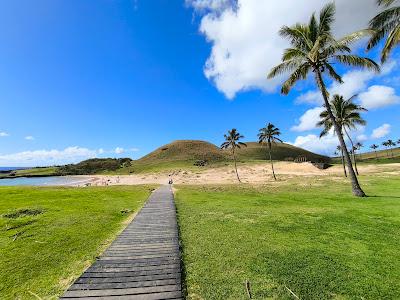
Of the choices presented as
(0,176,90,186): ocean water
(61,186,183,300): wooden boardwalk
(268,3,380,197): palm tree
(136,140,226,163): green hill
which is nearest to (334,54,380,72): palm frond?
(268,3,380,197): palm tree

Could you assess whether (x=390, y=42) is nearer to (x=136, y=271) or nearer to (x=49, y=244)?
(x=136, y=271)

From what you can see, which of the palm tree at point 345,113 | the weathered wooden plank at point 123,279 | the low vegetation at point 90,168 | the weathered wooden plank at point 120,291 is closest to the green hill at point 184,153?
the low vegetation at point 90,168

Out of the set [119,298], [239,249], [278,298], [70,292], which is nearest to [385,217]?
[239,249]

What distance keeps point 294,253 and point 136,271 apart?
640 centimetres

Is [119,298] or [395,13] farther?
[395,13]

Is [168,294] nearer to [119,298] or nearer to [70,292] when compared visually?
[119,298]

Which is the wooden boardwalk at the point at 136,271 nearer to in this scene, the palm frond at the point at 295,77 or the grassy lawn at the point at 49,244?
the grassy lawn at the point at 49,244

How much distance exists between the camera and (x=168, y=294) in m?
7.85

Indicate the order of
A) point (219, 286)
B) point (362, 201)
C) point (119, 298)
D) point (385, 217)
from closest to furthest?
point (119, 298), point (219, 286), point (385, 217), point (362, 201)

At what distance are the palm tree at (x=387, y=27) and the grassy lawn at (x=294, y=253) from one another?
12301mm

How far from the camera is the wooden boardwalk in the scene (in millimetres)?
7938

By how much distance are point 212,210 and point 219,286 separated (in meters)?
12.8

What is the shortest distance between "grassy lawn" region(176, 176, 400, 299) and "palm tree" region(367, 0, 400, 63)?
12301mm

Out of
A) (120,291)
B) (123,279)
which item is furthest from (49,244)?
(120,291)
